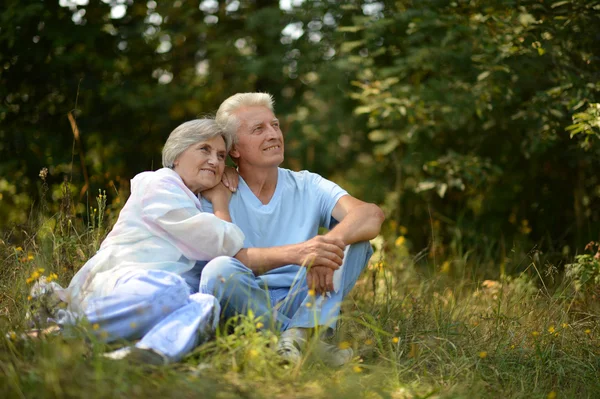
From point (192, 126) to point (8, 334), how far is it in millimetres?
1256

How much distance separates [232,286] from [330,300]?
0.52m

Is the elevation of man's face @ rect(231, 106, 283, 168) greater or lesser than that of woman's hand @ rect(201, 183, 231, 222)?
greater

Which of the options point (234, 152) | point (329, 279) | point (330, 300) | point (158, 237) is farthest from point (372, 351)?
point (234, 152)

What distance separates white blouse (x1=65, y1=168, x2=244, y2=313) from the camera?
2975 mm

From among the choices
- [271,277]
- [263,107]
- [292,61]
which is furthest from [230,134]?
[292,61]

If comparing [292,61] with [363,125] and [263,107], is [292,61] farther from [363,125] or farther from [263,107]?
[263,107]

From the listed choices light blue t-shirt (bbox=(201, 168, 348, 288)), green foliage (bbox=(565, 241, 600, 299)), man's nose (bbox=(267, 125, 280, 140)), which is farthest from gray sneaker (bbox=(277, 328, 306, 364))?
green foliage (bbox=(565, 241, 600, 299))

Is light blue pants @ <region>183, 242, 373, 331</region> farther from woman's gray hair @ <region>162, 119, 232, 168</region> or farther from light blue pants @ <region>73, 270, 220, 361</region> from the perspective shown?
woman's gray hair @ <region>162, 119, 232, 168</region>

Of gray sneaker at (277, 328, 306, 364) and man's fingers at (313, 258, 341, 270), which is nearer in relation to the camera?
gray sneaker at (277, 328, 306, 364)

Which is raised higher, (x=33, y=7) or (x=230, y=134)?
(x=33, y=7)

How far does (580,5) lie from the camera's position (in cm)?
452

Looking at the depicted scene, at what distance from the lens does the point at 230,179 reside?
11.6 feet

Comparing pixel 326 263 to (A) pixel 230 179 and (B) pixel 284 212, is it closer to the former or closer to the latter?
(B) pixel 284 212

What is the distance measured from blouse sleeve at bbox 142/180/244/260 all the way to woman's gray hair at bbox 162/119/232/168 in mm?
240
